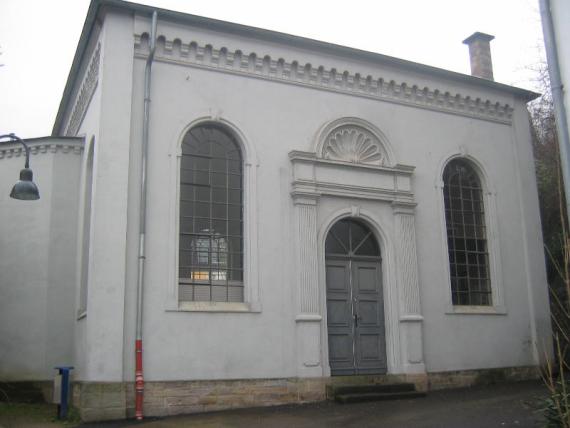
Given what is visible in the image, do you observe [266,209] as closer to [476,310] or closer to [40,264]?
[40,264]

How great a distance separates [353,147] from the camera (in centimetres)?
1473

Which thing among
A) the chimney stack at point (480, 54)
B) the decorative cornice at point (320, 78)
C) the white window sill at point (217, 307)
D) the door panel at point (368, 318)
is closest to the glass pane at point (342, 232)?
the door panel at point (368, 318)

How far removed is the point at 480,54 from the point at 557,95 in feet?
38.5

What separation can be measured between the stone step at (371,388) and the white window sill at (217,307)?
222 cm

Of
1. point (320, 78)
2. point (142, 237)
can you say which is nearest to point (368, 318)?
point (142, 237)

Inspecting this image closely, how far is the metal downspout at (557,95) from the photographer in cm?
709

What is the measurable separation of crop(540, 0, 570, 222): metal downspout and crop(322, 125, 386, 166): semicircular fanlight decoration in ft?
23.9

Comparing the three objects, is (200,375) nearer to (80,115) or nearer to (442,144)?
(80,115)

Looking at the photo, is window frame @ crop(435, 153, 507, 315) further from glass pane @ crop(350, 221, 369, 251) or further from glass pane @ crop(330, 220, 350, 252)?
glass pane @ crop(330, 220, 350, 252)

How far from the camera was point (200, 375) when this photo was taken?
1208cm

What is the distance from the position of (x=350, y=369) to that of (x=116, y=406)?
4909 mm

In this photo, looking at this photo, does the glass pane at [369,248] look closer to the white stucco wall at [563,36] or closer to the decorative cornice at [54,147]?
the decorative cornice at [54,147]

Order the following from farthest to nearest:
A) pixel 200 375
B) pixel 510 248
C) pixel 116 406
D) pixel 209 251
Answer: pixel 510 248 → pixel 209 251 → pixel 200 375 → pixel 116 406

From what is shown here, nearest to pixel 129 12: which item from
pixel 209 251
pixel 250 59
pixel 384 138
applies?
Result: pixel 250 59
